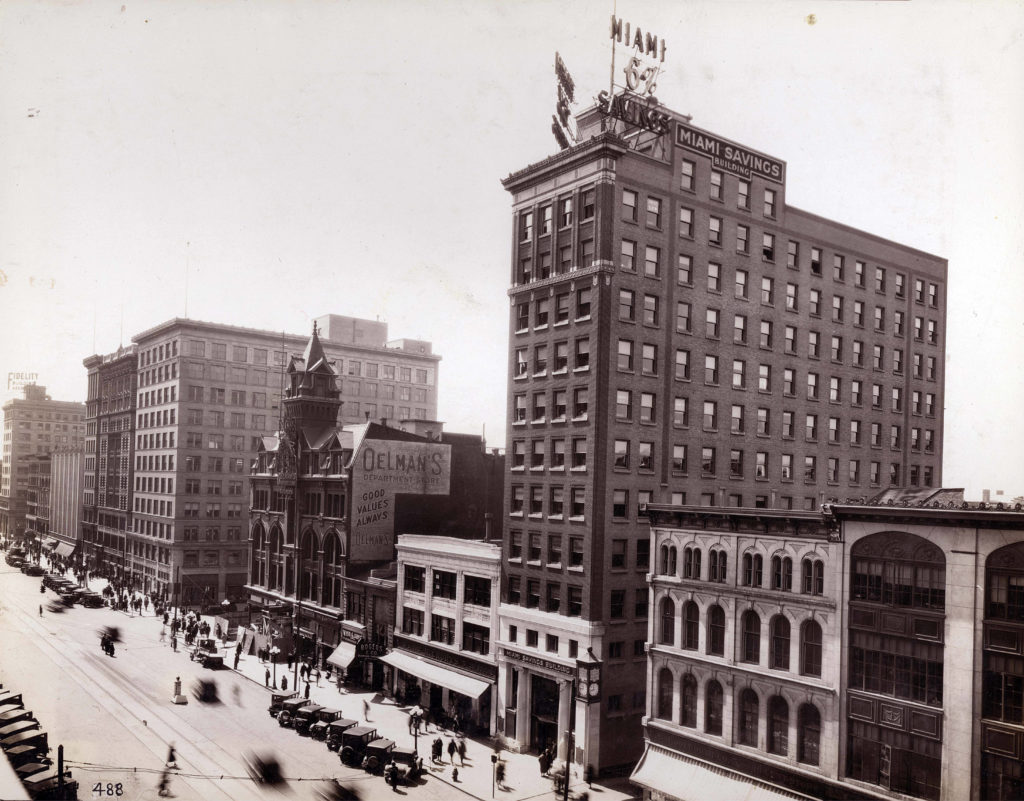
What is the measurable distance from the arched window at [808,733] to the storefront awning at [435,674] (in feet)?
68.9

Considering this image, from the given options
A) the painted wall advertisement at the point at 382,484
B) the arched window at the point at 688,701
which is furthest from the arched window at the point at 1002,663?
the painted wall advertisement at the point at 382,484

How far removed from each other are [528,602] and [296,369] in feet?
122

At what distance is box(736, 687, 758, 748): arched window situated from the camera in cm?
3572

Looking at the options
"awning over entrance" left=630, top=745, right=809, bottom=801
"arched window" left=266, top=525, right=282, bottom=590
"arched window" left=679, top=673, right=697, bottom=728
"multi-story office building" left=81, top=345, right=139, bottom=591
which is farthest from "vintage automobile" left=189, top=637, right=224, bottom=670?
"arched window" left=679, top=673, right=697, bottom=728

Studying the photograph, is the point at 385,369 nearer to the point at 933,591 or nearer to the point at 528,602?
the point at 528,602

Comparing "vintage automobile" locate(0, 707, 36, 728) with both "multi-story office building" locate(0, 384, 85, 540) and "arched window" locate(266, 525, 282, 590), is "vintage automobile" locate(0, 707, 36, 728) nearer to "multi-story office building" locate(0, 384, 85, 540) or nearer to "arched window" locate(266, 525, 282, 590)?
"arched window" locate(266, 525, 282, 590)

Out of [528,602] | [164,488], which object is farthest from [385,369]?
[528,602]

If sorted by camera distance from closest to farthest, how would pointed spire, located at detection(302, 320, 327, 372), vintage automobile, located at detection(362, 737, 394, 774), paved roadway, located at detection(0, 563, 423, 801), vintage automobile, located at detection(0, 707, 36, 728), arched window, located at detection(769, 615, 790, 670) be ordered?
arched window, located at detection(769, 615, 790, 670), vintage automobile, located at detection(0, 707, 36, 728), paved roadway, located at detection(0, 563, 423, 801), vintage automobile, located at detection(362, 737, 394, 774), pointed spire, located at detection(302, 320, 327, 372)

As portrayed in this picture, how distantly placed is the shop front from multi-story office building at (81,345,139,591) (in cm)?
5283

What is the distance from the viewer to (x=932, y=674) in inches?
1182

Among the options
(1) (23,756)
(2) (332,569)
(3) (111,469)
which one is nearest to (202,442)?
(3) (111,469)

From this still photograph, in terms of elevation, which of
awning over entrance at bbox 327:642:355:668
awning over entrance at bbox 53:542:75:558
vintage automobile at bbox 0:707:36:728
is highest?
vintage automobile at bbox 0:707:36:728

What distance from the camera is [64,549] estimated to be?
123 metres

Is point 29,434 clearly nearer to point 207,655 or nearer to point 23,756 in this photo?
point 207,655
